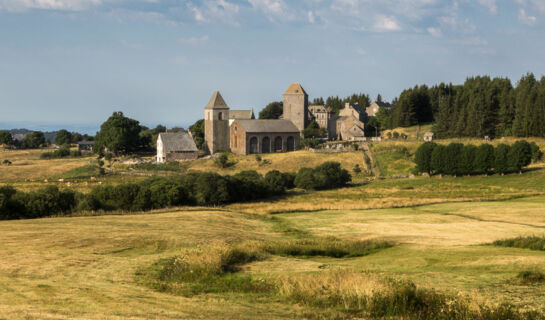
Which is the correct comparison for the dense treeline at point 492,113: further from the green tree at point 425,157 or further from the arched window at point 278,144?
the arched window at point 278,144

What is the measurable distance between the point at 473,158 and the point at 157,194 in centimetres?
4308

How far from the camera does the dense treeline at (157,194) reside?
3925cm

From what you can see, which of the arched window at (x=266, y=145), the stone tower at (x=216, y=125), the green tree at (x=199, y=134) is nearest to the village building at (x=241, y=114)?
the green tree at (x=199, y=134)

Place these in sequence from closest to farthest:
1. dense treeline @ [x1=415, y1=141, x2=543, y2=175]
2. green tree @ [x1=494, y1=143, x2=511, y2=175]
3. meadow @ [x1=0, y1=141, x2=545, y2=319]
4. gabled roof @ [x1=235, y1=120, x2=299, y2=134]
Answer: meadow @ [x1=0, y1=141, x2=545, y2=319], dense treeline @ [x1=415, y1=141, x2=543, y2=175], green tree @ [x1=494, y1=143, x2=511, y2=175], gabled roof @ [x1=235, y1=120, x2=299, y2=134]

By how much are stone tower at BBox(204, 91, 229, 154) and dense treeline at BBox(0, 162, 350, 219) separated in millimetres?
38719

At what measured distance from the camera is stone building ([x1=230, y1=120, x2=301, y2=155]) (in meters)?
98.2

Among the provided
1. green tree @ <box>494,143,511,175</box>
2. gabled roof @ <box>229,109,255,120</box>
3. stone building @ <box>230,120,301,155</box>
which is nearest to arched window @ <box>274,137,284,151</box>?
stone building @ <box>230,120,301,155</box>

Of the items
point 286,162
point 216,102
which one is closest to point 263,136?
point 216,102

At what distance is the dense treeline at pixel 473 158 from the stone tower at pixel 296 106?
131 feet

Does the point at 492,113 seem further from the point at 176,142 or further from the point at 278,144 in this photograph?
the point at 176,142

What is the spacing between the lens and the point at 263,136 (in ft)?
327

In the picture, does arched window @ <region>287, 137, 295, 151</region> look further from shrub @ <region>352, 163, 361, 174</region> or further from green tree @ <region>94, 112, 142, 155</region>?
green tree @ <region>94, 112, 142, 155</region>

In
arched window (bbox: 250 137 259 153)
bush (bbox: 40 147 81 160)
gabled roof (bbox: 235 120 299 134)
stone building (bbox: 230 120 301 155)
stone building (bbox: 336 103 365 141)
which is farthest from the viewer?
stone building (bbox: 336 103 365 141)

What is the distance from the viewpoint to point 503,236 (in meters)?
28.6
